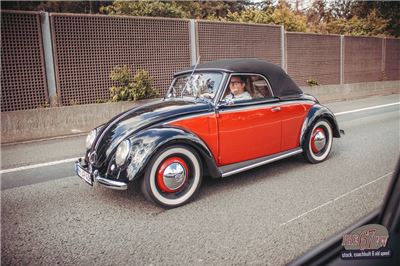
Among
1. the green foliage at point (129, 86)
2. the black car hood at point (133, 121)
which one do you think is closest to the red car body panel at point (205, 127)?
the black car hood at point (133, 121)

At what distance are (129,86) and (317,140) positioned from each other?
5.82 metres

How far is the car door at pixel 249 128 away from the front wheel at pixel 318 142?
2.17ft

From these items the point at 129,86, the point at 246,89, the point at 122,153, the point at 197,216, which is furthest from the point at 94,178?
the point at 129,86

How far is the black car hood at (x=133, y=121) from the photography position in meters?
3.45

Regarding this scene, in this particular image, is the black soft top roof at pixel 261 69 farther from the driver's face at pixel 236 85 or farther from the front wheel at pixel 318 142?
the front wheel at pixel 318 142

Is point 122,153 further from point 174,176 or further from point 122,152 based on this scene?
→ point 174,176

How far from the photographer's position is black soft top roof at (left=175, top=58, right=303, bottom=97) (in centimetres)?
426

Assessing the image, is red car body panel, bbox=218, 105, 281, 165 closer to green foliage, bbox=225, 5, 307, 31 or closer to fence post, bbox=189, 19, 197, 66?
fence post, bbox=189, 19, 197, 66

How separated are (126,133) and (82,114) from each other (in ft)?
16.9

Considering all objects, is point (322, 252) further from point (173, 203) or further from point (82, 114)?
point (82, 114)

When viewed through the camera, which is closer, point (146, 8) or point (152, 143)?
point (152, 143)

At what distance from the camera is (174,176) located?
3.46m

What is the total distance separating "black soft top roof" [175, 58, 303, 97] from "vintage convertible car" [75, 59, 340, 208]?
15mm

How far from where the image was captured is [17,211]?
3.42 metres
